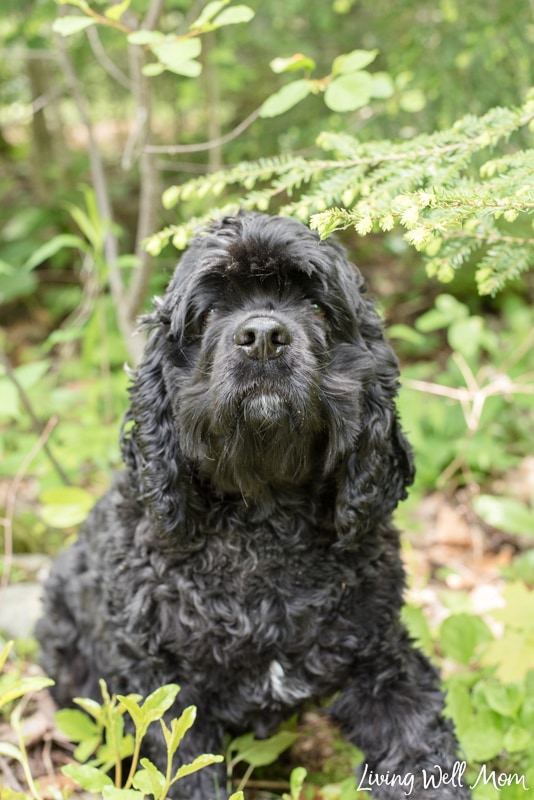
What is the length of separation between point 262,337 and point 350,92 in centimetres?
115

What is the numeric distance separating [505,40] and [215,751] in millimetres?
4275

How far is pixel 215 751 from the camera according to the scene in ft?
8.61

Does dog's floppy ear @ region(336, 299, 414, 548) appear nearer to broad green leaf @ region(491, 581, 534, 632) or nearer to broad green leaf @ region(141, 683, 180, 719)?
broad green leaf @ region(141, 683, 180, 719)

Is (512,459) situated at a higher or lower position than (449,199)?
lower

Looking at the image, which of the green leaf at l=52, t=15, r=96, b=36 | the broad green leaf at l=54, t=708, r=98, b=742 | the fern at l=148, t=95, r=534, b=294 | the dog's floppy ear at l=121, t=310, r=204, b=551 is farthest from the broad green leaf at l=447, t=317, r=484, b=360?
the broad green leaf at l=54, t=708, r=98, b=742

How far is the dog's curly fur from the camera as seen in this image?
2383 mm

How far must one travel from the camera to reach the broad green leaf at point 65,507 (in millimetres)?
3729

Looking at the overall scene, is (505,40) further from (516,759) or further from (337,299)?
(516,759)

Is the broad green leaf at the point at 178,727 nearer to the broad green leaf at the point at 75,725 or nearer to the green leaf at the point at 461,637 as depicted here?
the broad green leaf at the point at 75,725

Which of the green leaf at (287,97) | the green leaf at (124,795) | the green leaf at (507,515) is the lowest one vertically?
the green leaf at (507,515)

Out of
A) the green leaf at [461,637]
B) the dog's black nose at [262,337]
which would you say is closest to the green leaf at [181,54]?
the dog's black nose at [262,337]

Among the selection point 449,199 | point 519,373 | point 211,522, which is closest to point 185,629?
point 211,522

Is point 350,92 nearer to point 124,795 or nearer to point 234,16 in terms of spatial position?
point 234,16

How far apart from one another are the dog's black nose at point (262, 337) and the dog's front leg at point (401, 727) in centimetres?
105
